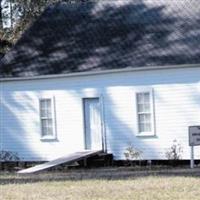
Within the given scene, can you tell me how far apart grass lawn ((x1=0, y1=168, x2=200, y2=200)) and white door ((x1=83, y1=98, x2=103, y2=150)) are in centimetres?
592

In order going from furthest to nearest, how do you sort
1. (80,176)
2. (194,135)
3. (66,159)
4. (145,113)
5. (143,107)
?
(143,107), (145,113), (66,159), (194,135), (80,176)

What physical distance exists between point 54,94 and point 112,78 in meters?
2.54

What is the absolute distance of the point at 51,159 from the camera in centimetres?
2834

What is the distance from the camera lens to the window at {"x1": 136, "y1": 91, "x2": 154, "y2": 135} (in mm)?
26438

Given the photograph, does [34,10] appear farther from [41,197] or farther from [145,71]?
[41,197]

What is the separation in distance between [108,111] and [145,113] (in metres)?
1.46

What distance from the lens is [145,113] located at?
26562 millimetres

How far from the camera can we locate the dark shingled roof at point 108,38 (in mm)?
26781

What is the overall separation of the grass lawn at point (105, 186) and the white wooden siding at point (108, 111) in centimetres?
435

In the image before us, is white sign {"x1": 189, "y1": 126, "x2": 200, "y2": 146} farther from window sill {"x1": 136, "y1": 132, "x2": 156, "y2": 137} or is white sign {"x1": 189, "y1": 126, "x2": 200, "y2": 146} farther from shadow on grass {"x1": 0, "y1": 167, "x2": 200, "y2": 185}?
window sill {"x1": 136, "y1": 132, "x2": 156, "y2": 137}

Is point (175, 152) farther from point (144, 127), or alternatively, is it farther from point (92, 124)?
point (92, 124)

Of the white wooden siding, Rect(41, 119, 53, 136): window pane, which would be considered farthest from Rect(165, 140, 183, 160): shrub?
Rect(41, 119, 53, 136): window pane

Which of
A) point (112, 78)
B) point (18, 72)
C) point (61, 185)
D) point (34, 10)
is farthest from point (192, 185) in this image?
point (34, 10)

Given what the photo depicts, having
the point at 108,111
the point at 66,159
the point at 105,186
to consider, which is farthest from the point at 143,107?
the point at 105,186
